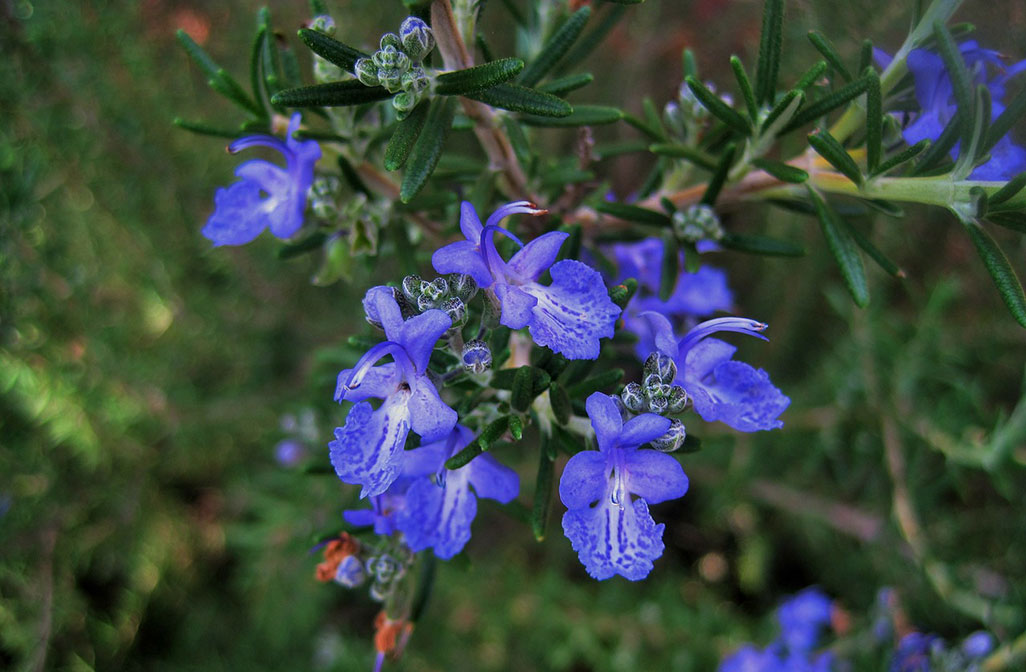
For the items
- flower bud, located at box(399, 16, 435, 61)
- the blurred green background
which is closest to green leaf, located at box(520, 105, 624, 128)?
flower bud, located at box(399, 16, 435, 61)

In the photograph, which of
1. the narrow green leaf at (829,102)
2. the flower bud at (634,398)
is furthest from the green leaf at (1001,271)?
the flower bud at (634,398)

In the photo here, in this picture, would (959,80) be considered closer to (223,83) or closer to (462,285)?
(462,285)

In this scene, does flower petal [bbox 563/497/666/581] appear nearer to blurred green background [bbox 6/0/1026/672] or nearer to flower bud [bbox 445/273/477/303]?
flower bud [bbox 445/273/477/303]

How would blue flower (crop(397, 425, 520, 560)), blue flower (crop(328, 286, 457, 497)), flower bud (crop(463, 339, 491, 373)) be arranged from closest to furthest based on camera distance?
blue flower (crop(328, 286, 457, 497)), flower bud (crop(463, 339, 491, 373)), blue flower (crop(397, 425, 520, 560))

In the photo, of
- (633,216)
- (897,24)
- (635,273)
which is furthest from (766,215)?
(633,216)

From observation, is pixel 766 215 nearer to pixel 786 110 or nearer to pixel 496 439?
pixel 786 110

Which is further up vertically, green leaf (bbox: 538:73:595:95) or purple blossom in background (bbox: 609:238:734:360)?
green leaf (bbox: 538:73:595:95)
